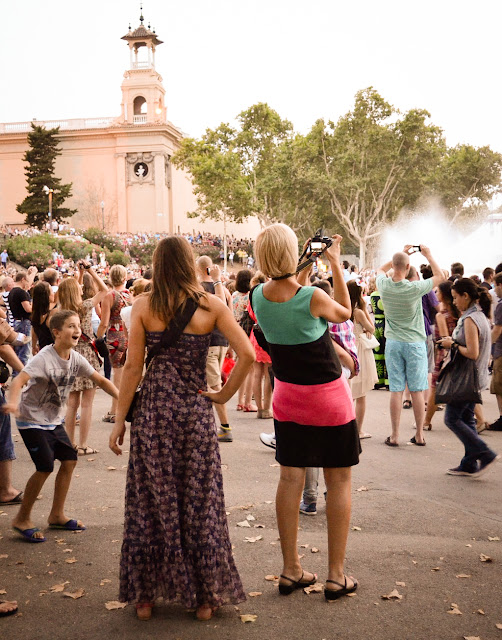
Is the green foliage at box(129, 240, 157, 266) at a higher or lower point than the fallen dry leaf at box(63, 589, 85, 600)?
higher

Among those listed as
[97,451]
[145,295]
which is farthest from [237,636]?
[97,451]

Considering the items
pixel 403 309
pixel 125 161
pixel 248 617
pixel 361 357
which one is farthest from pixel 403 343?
pixel 125 161

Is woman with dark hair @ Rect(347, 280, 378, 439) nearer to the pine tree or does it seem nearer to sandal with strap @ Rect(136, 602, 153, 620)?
sandal with strap @ Rect(136, 602, 153, 620)

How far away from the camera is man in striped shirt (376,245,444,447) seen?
834 cm

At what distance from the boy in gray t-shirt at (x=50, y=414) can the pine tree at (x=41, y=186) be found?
196 ft

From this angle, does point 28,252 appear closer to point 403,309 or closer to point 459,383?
point 403,309

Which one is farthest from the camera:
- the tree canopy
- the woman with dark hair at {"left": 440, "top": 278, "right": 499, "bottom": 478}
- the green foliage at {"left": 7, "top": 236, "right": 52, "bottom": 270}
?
the tree canopy

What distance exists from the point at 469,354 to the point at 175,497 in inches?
156

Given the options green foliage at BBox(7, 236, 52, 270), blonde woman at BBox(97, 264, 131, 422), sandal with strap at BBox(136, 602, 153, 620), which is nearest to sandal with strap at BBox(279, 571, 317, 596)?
sandal with strap at BBox(136, 602, 153, 620)

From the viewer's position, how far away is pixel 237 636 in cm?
380

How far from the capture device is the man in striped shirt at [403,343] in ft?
27.3

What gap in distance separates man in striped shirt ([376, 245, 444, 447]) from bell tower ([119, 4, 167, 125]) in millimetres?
67981

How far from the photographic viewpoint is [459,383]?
6969 mm

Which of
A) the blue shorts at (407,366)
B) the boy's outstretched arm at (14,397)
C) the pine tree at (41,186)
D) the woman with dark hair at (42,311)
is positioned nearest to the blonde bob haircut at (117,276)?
the woman with dark hair at (42,311)
